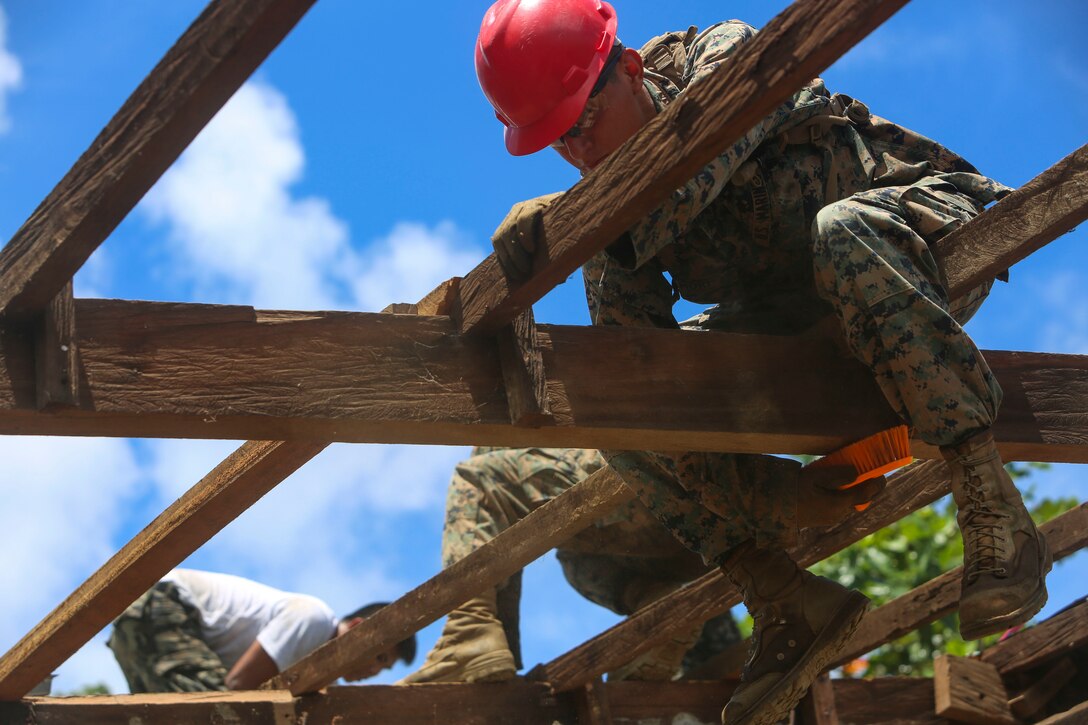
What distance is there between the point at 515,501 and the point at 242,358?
139 inches

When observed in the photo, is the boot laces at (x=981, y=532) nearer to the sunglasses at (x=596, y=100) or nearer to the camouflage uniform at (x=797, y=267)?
the camouflage uniform at (x=797, y=267)

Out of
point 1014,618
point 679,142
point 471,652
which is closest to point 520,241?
point 679,142

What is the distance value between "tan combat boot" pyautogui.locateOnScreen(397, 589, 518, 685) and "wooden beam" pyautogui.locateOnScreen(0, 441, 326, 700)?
144 centimetres

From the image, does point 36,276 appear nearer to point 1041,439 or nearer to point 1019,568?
point 1019,568

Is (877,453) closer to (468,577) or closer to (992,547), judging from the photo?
(992,547)

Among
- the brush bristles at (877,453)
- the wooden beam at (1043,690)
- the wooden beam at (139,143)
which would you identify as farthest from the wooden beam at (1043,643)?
the wooden beam at (139,143)

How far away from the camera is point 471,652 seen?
5906 millimetres

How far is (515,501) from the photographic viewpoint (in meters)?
6.63

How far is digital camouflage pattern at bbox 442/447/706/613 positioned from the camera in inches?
257

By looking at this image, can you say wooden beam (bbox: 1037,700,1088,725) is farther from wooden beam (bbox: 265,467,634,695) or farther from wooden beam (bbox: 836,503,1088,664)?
wooden beam (bbox: 265,467,634,695)

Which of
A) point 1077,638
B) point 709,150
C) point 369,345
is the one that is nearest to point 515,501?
point 1077,638

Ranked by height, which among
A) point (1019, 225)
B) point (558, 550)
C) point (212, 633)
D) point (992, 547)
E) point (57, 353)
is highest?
point (558, 550)

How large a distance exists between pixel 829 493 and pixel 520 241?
121 cm

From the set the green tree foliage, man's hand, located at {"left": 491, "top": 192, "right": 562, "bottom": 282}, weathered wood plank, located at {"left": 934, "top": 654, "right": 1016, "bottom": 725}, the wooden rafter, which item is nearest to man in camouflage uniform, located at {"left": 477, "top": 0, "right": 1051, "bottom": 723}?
man's hand, located at {"left": 491, "top": 192, "right": 562, "bottom": 282}
